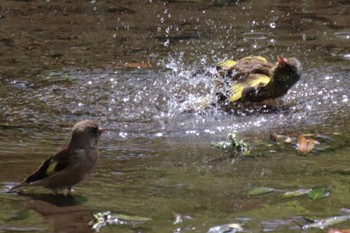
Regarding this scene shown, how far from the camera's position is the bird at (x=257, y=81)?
710cm

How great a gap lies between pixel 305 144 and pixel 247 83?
1.32 m

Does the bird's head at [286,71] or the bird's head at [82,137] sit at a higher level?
the bird's head at [286,71]

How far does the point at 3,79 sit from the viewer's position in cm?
799

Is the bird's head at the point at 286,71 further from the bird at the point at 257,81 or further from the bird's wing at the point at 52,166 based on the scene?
the bird's wing at the point at 52,166

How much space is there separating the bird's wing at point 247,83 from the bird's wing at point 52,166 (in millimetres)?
2366

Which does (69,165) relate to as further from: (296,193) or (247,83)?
(247,83)

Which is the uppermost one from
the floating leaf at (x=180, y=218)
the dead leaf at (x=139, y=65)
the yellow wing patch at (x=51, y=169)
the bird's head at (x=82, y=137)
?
the dead leaf at (x=139, y=65)

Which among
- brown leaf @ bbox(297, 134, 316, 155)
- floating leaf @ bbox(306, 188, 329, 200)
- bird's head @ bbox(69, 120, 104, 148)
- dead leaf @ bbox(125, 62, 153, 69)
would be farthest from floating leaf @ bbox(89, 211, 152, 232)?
dead leaf @ bbox(125, 62, 153, 69)

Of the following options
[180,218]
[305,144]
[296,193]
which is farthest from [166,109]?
[180,218]

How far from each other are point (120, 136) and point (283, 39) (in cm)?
376

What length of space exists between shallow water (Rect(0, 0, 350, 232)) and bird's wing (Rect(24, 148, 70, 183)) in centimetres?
13

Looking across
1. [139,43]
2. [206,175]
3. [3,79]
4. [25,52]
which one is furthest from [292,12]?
[206,175]

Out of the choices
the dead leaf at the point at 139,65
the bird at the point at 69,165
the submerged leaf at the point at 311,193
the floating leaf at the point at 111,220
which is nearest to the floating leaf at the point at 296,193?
the submerged leaf at the point at 311,193

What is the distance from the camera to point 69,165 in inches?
197
